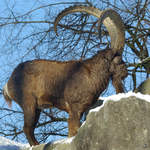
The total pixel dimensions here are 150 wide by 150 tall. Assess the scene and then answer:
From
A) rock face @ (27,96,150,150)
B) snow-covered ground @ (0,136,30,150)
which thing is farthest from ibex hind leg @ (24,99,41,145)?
rock face @ (27,96,150,150)

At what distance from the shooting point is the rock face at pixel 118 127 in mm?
4148

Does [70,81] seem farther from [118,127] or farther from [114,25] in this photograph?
[118,127]

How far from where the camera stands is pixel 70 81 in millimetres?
5594

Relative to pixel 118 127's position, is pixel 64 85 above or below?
above

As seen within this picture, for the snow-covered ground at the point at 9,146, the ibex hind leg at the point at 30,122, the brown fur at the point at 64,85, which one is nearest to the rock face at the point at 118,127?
the brown fur at the point at 64,85

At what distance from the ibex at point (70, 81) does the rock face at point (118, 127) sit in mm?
809

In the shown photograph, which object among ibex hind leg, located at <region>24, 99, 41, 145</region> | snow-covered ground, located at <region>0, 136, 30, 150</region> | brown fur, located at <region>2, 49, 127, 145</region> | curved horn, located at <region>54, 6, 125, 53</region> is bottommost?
snow-covered ground, located at <region>0, 136, 30, 150</region>

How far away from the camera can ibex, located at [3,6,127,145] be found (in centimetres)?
543

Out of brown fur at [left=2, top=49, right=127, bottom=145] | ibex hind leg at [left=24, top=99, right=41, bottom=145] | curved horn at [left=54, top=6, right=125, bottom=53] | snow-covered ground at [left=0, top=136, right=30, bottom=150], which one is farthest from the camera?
snow-covered ground at [left=0, top=136, right=30, bottom=150]

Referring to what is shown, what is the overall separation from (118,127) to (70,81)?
1.57m

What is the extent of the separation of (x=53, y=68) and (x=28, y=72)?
455mm

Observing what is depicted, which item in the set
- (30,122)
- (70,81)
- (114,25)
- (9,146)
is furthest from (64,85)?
(9,146)

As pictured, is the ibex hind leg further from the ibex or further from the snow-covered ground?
the snow-covered ground

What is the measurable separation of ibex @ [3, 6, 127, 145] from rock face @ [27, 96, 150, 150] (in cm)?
81
